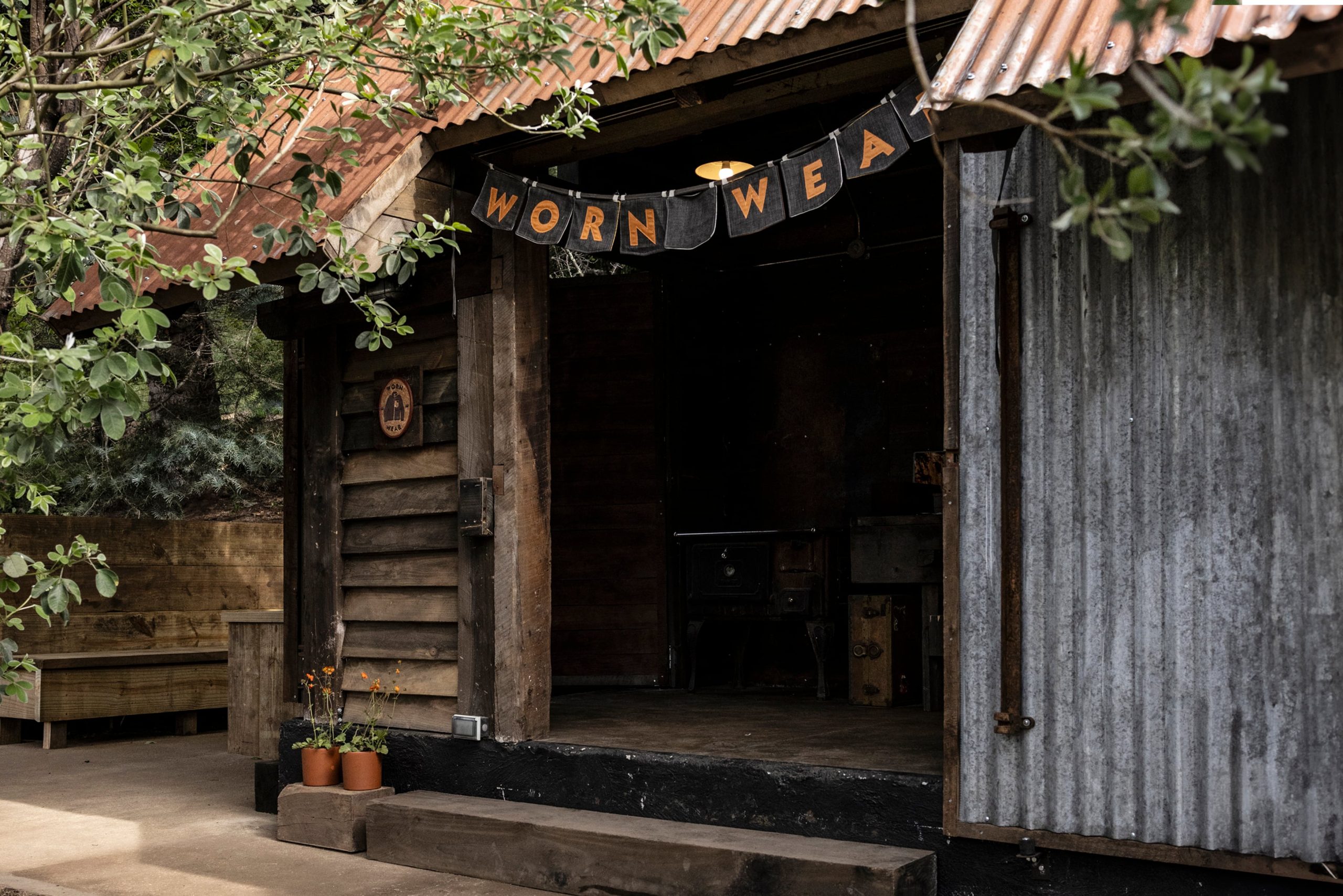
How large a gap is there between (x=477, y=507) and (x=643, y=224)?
1.56 metres

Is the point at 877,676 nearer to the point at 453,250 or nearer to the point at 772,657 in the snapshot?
the point at 772,657

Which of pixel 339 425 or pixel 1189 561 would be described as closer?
pixel 1189 561

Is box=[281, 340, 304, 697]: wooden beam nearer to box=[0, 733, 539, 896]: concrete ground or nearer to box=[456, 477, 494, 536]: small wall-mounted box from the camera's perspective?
box=[0, 733, 539, 896]: concrete ground

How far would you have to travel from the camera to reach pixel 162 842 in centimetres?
599

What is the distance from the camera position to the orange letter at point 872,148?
4426 mm

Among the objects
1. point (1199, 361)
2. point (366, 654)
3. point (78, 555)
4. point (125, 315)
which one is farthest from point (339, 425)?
point (1199, 361)

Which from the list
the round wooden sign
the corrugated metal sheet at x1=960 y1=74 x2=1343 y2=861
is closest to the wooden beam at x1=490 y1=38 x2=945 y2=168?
the corrugated metal sheet at x1=960 y1=74 x2=1343 y2=861

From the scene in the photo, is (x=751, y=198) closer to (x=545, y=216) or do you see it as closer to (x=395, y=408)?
(x=545, y=216)

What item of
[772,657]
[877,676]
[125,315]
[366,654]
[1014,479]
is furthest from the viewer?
[772,657]

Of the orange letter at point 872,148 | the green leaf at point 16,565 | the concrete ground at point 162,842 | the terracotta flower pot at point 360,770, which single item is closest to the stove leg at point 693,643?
the terracotta flower pot at point 360,770

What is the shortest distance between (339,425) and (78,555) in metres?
2.31

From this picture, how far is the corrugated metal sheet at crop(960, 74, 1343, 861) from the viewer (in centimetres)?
353

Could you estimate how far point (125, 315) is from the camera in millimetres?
3566

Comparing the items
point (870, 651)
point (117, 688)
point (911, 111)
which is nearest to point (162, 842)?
point (870, 651)
